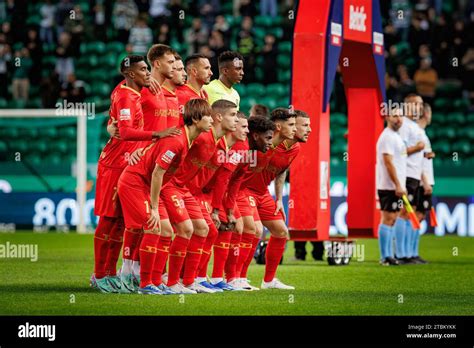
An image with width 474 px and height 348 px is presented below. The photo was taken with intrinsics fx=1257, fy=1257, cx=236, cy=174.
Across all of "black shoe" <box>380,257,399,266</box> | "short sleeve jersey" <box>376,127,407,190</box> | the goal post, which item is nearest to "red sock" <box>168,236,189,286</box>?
"short sleeve jersey" <box>376,127,407,190</box>

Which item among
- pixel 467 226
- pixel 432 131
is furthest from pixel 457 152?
pixel 467 226

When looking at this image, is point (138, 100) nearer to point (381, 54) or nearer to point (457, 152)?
point (381, 54)

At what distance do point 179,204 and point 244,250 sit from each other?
1.57m

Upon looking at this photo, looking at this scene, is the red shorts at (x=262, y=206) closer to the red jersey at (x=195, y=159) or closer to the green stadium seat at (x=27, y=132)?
the red jersey at (x=195, y=159)

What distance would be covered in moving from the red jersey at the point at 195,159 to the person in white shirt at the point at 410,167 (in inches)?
233

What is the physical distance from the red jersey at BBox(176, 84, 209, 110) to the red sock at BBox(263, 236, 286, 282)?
1.62 meters

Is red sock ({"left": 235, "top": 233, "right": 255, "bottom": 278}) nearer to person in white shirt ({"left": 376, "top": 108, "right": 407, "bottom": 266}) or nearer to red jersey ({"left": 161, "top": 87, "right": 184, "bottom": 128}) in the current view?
red jersey ({"left": 161, "top": 87, "right": 184, "bottom": 128})

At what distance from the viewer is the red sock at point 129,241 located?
11.8 metres

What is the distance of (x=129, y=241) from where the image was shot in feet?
38.8

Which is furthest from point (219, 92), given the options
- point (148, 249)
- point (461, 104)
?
point (461, 104)

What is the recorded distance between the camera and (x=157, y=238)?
37.0 ft

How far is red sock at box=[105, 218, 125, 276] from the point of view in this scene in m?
12.1

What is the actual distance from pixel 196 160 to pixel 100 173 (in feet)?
3.50
